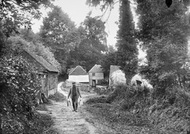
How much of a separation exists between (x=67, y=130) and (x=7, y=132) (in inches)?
133

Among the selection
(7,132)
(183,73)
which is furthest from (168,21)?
(7,132)

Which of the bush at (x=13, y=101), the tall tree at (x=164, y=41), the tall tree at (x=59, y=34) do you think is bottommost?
the bush at (x=13, y=101)

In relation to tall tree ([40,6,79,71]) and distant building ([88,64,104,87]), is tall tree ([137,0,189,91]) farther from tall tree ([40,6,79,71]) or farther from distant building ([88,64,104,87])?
distant building ([88,64,104,87])

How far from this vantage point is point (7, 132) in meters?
4.87

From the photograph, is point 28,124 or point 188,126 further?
point 188,126

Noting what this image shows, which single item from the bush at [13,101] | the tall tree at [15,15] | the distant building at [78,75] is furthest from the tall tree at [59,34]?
the bush at [13,101]

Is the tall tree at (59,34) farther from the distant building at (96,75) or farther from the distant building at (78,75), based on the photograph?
the distant building at (96,75)

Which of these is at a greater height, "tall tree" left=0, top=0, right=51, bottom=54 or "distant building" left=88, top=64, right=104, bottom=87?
"tall tree" left=0, top=0, right=51, bottom=54

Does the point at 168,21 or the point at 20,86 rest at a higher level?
the point at 168,21

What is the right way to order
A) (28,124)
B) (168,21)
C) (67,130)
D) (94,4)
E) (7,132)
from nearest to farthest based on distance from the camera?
1. (7,132)
2. (28,124)
3. (94,4)
4. (67,130)
5. (168,21)

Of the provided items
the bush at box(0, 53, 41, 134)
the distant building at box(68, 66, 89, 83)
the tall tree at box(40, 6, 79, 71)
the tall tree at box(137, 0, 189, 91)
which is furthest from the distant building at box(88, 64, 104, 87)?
the bush at box(0, 53, 41, 134)

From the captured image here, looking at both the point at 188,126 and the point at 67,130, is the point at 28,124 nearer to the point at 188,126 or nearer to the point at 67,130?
the point at 67,130

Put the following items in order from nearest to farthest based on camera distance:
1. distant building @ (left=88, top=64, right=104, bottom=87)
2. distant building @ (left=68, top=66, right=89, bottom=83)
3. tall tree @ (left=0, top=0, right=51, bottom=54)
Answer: tall tree @ (left=0, top=0, right=51, bottom=54) < distant building @ (left=68, top=66, right=89, bottom=83) < distant building @ (left=88, top=64, right=104, bottom=87)

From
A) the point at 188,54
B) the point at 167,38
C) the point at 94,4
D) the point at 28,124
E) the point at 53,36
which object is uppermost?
the point at 53,36
